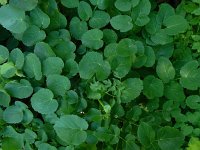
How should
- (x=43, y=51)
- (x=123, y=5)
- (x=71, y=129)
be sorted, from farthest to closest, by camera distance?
1. (x=123, y=5)
2. (x=43, y=51)
3. (x=71, y=129)

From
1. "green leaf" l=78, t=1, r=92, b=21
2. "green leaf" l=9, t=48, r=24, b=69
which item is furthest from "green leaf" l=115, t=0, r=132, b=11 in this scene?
"green leaf" l=9, t=48, r=24, b=69

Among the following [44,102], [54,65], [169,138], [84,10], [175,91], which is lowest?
[169,138]

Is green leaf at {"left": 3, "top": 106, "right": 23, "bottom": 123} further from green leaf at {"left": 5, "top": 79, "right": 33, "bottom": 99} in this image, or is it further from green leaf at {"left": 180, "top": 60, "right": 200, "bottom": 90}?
green leaf at {"left": 180, "top": 60, "right": 200, "bottom": 90}

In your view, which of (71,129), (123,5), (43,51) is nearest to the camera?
(71,129)

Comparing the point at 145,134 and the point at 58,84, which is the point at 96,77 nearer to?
the point at 58,84

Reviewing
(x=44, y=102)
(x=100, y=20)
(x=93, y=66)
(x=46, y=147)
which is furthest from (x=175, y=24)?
(x=46, y=147)

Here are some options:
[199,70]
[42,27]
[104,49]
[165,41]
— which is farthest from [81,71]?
[199,70]

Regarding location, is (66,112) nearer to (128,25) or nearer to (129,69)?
(129,69)
